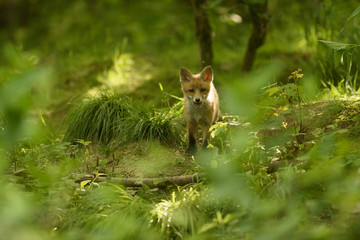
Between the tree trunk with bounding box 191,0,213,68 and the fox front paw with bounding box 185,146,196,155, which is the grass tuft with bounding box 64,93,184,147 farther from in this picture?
the tree trunk with bounding box 191,0,213,68

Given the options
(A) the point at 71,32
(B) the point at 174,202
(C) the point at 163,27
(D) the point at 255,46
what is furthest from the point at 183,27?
(B) the point at 174,202

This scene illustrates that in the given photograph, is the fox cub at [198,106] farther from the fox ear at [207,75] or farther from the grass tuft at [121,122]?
the grass tuft at [121,122]

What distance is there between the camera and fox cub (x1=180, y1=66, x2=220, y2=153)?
4.17 metres

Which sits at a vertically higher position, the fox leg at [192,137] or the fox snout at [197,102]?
the fox snout at [197,102]

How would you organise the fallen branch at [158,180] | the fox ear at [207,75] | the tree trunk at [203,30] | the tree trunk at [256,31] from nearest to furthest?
1. the fallen branch at [158,180]
2. the fox ear at [207,75]
3. the tree trunk at [256,31]
4. the tree trunk at [203,30]

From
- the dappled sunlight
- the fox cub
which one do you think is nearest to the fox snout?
the fox cub

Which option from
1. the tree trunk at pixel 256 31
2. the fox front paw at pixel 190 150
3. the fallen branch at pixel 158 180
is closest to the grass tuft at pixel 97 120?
the fox front paw at pixel 190 150

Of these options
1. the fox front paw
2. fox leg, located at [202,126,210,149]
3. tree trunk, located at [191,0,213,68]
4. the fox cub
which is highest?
tree trunk, located at [191,0,213,68]

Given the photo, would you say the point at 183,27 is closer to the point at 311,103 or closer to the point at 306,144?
the point at 311,103

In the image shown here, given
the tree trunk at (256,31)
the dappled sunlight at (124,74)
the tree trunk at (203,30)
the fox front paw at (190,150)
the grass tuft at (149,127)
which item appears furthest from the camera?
the dappled sunlight at (124,74)

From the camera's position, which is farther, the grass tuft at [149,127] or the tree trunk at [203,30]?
the tree trunk at [203,30]

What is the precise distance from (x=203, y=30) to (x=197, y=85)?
5.91 feet

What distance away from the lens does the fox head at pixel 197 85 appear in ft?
13.7

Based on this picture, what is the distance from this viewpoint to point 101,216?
2.82 metres
